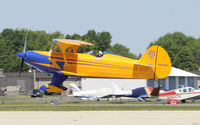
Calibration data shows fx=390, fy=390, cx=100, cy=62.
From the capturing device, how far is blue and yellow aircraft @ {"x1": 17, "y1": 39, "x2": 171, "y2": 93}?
Result: 35375 millimetres

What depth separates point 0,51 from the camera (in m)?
126

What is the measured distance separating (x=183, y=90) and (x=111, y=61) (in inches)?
395

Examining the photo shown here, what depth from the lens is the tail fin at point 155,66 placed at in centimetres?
3534

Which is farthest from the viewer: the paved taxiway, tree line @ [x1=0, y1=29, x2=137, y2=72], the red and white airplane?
tree line @ [x1=0, y1=29, x2=137, y2=72]

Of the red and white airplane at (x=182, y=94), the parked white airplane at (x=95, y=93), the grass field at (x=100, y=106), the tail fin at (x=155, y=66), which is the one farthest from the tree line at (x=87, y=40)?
the tail fin at (x=155, y=66)

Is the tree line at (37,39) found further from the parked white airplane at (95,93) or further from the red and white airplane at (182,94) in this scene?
the red and white airplane at (182,94)

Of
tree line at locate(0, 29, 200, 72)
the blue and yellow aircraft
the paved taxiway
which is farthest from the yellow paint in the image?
tree line at locate(0, 29, 200, 72)

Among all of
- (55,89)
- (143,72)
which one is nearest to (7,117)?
(55,89)

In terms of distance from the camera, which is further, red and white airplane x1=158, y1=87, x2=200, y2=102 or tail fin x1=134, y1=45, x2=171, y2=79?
red and white airplane x1=158, y1=87, x2=200, y2=102

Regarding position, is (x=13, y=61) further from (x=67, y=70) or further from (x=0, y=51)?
(x=67, y=70)

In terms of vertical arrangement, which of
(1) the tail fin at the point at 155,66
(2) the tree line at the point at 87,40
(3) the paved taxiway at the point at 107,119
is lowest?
(3) the paved taxiway at the point at 107,119

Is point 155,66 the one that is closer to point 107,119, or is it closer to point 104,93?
point 104,93

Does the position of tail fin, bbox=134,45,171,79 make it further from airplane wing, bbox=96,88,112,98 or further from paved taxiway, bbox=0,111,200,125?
airplane wing, bbox=96,88,112,98

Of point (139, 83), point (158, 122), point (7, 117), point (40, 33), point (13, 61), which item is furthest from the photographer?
point (40, 33)
